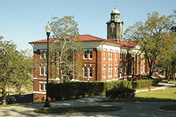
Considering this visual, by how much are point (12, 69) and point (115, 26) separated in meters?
38.2

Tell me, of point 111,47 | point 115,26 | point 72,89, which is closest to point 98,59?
point 111,47

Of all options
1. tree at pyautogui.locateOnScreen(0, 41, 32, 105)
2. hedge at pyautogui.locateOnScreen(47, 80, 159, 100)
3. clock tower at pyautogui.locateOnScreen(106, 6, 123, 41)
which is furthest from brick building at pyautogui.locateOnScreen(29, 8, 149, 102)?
tree at pyautogui.locateOnScreen(0, 41, 32, 105)

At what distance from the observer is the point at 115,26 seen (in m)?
59.9

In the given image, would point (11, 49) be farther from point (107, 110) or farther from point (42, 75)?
point (42, 75)

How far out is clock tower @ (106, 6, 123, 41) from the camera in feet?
195

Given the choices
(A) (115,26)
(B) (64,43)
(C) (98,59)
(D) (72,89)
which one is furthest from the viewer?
(A) (115,26)

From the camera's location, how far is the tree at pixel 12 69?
2569 cm

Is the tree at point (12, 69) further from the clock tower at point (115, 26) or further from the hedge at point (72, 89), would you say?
the clock tower at point (115, 26)

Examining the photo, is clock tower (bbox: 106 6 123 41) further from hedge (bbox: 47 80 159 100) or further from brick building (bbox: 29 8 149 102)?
hedge (bbox: 47 80 159 100)

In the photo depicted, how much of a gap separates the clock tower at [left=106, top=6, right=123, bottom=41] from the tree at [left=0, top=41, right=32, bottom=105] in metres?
35.9

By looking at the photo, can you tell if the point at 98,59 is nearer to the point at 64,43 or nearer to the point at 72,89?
the point at 64,43

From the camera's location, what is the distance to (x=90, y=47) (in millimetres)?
44094

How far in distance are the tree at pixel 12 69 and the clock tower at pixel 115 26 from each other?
35.9 metres

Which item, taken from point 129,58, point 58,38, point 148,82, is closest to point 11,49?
point 58,38
